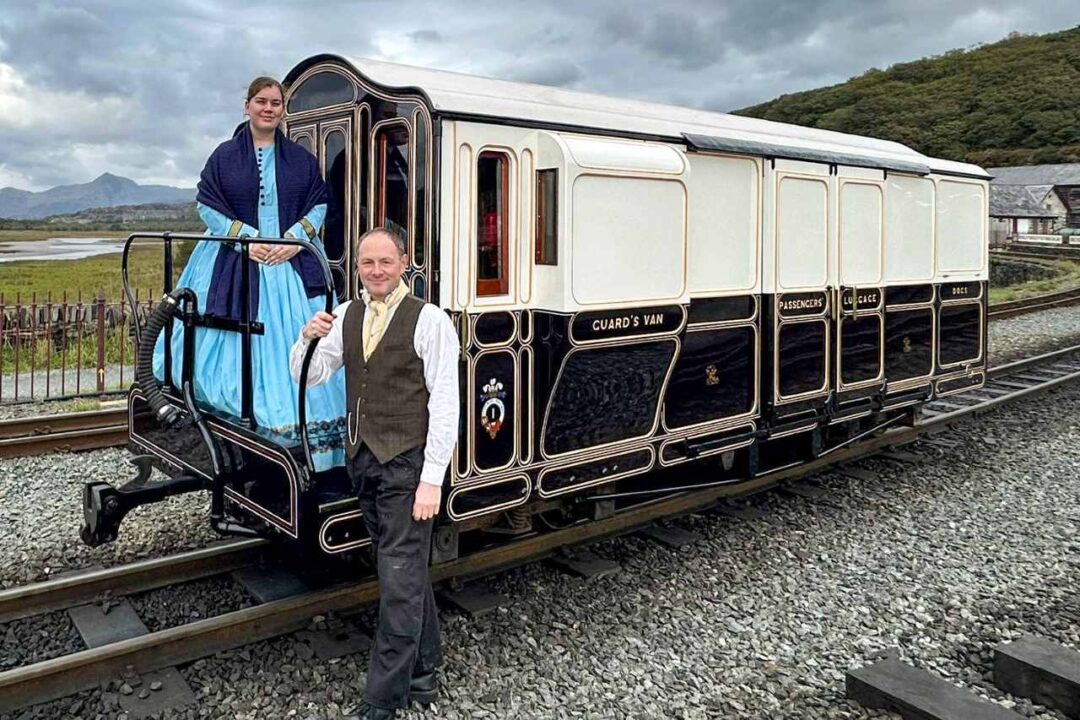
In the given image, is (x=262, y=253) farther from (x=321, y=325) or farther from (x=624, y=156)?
(x=624, y=156)

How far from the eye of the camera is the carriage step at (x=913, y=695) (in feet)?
12.7

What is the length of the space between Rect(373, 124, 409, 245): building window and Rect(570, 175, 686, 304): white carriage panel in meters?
0.91

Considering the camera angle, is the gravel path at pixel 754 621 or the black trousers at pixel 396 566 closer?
the black trousers at pixel 396 566

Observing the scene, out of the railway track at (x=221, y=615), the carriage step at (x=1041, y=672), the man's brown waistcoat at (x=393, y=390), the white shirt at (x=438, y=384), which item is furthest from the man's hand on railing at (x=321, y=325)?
the carriage step at (x=1041, y=672)

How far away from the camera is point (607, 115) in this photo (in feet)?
17.9

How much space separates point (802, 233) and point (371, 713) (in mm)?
4694

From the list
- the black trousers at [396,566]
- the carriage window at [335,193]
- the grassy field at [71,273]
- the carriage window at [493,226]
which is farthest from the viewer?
the grassy field at [71,273]

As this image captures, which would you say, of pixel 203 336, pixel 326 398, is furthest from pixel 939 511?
pixel 203 336

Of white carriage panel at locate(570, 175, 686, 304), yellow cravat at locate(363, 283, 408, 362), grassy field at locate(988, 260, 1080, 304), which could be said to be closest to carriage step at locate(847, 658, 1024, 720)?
white carriage panel at locate(570, 175, 686, 304)

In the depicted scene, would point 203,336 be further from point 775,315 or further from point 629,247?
point 775,315

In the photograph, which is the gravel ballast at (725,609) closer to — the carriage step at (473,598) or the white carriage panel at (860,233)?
the carriage step at (473,598)

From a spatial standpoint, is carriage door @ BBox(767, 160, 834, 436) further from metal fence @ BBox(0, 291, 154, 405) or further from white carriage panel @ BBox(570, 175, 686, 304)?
metal fence @ BBox(0, 291, 154, 405)

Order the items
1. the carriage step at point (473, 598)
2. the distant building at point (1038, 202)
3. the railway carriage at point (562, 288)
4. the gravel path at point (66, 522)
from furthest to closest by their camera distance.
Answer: the distant building at point (1038, 202) < the gravel path at point (66, 522) < the carriage step at point (473, 598) < the railway carriage at point (562, 288)

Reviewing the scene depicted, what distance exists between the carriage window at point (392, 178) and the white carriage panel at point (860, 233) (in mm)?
3983
